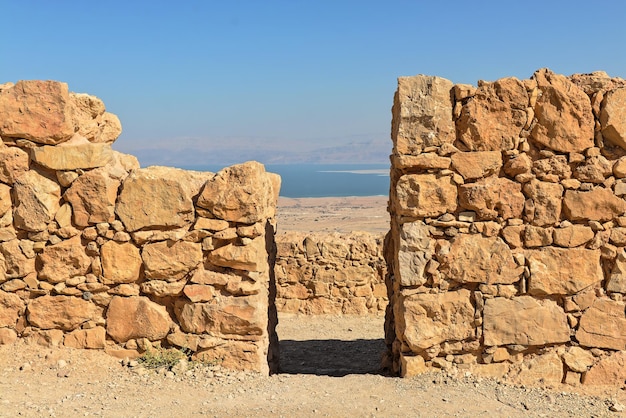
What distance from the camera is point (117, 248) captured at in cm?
519

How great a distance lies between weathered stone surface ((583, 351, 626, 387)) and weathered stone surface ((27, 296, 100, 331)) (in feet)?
15.1

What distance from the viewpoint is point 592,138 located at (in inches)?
194

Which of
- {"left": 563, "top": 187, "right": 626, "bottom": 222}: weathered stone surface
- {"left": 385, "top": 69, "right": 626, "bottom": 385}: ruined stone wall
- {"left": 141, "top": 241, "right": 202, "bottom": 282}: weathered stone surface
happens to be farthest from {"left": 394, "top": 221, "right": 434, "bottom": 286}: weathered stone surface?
{"left": 141, "top": 241, "right": 202, "bottom": 282}: weathered stone surface

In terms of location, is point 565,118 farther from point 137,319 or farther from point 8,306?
point 8,306

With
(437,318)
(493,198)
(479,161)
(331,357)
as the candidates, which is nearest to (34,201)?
(437,318)

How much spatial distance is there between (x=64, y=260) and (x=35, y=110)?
4.68 feet

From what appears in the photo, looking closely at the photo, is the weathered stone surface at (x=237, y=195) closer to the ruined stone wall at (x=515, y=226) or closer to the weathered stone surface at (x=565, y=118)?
the ruined stone wall at (x=515, y=226)

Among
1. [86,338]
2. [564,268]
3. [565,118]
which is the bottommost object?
[86,338]

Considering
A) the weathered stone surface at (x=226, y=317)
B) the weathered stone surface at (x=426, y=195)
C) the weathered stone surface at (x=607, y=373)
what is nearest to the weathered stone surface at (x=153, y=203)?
the weathered stone surface at (x=226, y=317)

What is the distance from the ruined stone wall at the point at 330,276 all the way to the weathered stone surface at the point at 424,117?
5.42m

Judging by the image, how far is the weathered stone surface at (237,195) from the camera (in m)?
5.05

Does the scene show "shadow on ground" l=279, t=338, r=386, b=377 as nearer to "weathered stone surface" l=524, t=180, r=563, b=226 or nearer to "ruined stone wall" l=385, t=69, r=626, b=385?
"ruined stone wall" l=385, t=69, r=626, b=385

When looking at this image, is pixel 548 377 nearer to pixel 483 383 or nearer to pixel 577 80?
pixel 483 383

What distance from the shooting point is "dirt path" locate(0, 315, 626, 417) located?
444 centimetres
